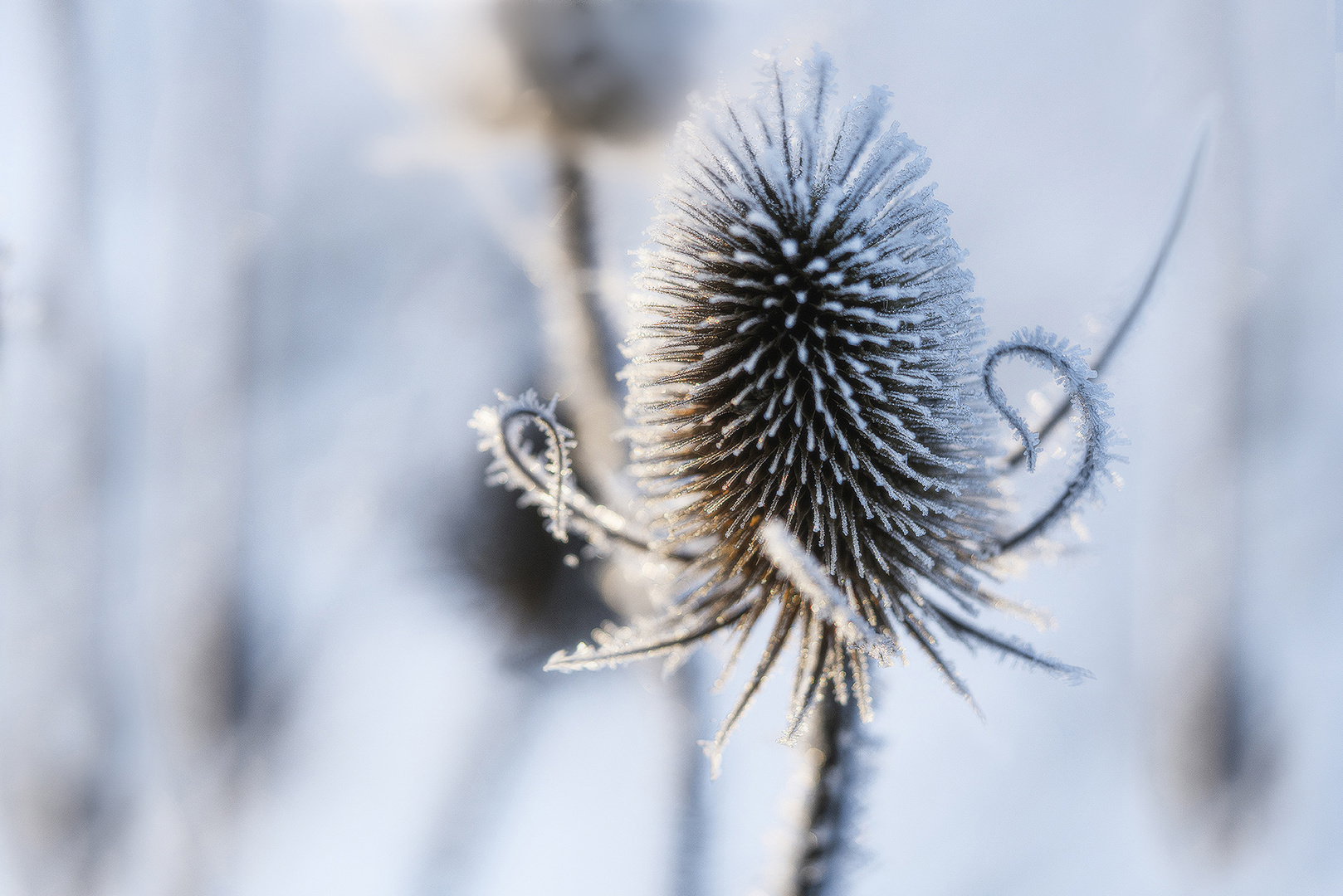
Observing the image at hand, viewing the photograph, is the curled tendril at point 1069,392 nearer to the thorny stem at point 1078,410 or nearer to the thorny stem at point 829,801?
the thorny stem at point 1078,410

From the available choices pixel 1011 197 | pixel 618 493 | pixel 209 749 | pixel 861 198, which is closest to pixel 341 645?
pixel 209 749

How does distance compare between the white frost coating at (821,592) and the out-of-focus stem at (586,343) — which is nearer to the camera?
the white frost coating at (821,592)

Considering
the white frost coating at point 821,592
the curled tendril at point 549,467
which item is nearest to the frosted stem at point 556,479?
the curled tendril at point 549,467

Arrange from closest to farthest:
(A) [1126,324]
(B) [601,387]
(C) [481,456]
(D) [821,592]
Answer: (D) [821,592] → (A) [1126,324] → (B) [601,387] → (C) [481,456]

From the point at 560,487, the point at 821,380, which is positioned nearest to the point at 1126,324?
the point at 821,380

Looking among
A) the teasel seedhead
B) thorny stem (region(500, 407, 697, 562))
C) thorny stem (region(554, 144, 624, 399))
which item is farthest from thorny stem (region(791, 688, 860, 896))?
thorny stem (region(554, 144, 624, 399))

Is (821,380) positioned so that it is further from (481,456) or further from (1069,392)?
(481,456)

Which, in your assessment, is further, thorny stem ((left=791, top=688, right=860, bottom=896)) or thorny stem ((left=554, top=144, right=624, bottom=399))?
thorny stem ((left=554, top=144, right=624, bottom=399))

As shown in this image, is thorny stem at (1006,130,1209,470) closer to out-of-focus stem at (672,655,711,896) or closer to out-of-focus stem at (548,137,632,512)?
out-of-focus stem at (548,137,632,512)
